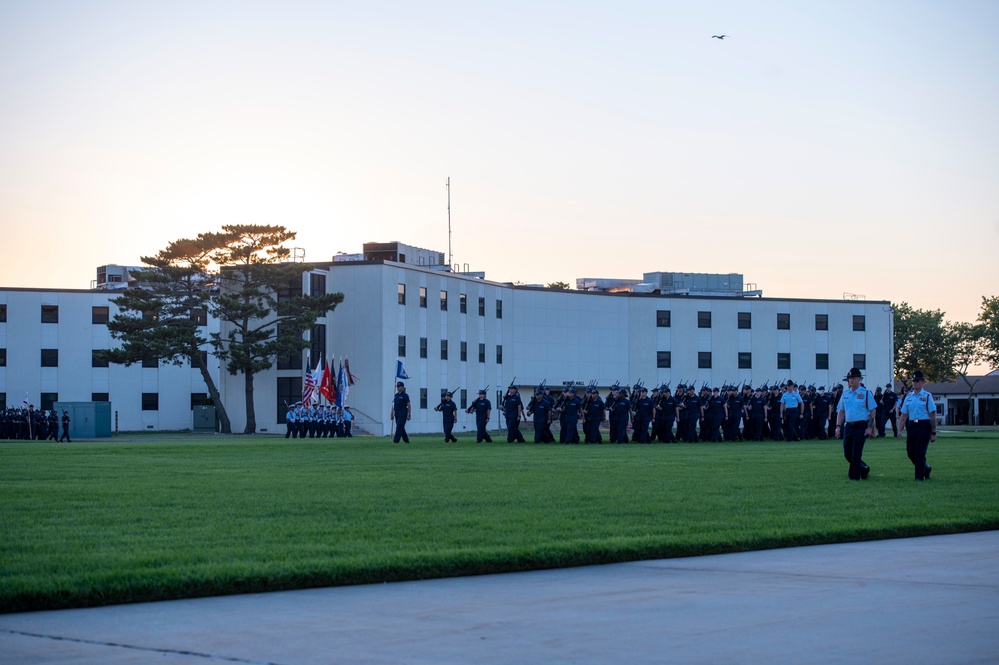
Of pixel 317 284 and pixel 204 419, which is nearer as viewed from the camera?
pixel 317 284

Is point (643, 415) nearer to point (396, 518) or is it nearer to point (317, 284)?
point (396, 518)

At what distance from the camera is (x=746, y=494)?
1700 centimetres

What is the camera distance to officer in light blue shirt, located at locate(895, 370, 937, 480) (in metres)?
20.5

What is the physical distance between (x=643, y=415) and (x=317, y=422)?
753 inches

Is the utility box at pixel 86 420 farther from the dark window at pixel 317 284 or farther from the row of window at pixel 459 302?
the row of window at pixel 459 302

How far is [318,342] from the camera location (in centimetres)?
7331

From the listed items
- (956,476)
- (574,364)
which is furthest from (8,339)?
(956,476)

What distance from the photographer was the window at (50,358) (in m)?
81.7

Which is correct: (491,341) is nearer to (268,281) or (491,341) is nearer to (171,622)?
(268,281)

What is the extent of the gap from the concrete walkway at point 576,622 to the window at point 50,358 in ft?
255

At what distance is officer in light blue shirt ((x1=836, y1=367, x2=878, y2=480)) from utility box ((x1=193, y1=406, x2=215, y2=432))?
208ft

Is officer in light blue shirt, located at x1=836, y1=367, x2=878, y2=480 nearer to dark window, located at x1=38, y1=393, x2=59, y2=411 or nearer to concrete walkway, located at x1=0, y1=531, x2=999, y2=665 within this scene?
concrete walkway, located at x1=0, y1=531, x2=999, y2=665

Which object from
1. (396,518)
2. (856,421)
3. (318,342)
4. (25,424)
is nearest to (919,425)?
(856,421)

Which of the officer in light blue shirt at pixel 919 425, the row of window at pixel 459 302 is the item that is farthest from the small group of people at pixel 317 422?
the officer in light blue shirt at pixel 919 425
